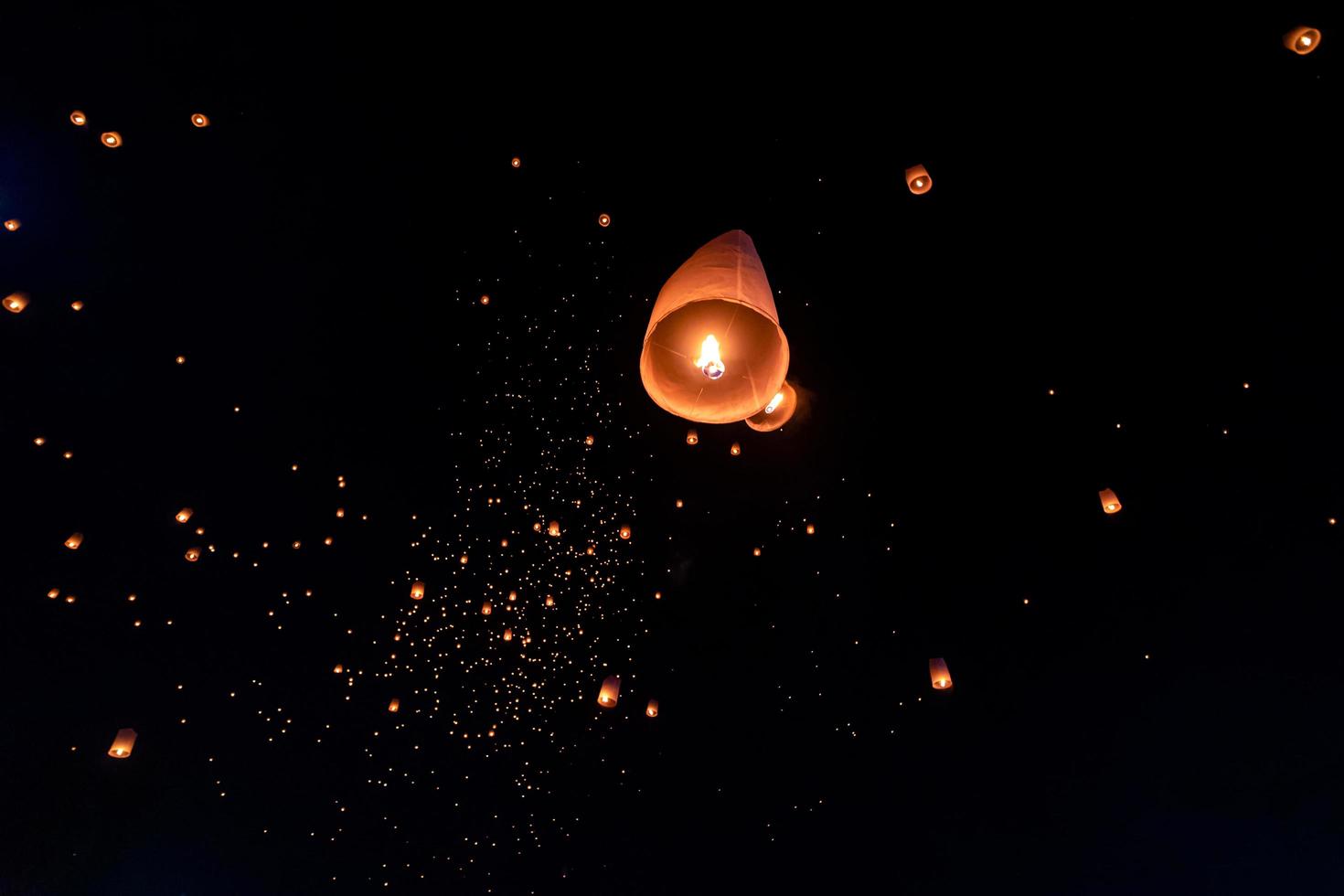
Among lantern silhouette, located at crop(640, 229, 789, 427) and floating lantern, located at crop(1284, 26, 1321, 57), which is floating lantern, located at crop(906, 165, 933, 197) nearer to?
lantern silhouette, located at crop(640, 229, 789, 427)

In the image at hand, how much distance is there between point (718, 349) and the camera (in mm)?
2045

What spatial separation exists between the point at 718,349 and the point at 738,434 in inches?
91.2

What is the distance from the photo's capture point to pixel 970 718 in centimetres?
525

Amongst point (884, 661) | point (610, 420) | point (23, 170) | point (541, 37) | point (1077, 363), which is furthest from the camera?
point (884, 661)

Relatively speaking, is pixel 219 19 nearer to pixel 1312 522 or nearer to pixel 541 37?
pixel 541 37

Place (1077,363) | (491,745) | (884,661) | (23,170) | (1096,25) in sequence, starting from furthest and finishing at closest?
(491,745), (884,661), (1077,363), (23,170), (1096,25)

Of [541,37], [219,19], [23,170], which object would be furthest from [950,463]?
[23,170]

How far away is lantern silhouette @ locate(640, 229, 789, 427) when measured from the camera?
2062mm

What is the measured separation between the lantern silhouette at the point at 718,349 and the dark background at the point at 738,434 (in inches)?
55.0

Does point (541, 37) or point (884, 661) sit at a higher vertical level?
point (541, 37)

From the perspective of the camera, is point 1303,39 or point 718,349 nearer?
point 718,349

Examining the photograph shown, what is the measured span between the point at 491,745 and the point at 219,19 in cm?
486

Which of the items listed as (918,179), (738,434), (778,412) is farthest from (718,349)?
(738,434)

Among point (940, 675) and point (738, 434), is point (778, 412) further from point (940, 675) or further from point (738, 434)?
point (940, 675)
